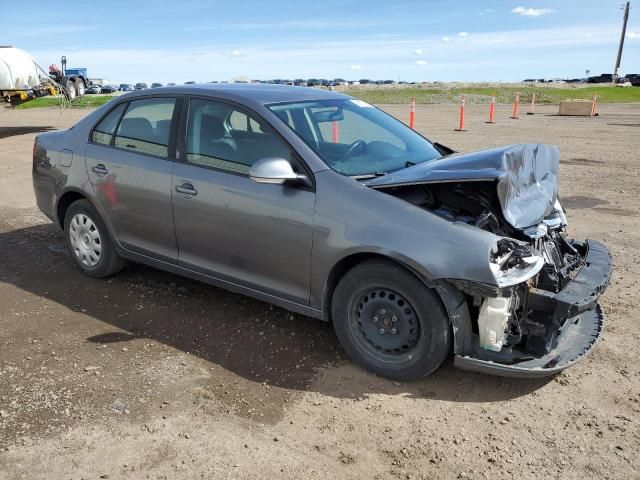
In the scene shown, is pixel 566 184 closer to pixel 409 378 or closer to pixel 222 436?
pixel 409 378

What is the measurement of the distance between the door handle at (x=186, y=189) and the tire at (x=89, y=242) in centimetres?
117

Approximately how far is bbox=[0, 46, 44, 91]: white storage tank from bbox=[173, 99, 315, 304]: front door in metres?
18.3

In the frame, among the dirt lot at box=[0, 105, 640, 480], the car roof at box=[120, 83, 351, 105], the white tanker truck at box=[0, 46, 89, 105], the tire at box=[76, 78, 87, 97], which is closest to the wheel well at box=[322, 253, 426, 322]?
the dirt lot at box=[0, 105, 640, 480]

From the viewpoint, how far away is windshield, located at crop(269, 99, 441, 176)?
161 inches

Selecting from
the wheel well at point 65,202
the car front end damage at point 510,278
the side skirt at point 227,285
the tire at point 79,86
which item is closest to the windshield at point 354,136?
the car front end damage at point 510,278

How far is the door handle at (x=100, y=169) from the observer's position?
5020mm

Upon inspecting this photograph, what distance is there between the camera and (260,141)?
4.15 metres

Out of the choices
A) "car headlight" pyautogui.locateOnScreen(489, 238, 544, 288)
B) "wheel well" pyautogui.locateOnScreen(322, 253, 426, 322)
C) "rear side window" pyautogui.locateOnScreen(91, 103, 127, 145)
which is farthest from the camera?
"rear side window" pyautogui.locateOnScreen(91, 103, 127, 145)

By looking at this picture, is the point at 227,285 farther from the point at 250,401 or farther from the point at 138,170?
the point at 138,170

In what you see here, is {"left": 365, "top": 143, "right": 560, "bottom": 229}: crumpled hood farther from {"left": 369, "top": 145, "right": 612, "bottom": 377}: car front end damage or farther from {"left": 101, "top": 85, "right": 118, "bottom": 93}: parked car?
{"left": 101, "top": 85, "right": 118, "bottom": 93}: parked car

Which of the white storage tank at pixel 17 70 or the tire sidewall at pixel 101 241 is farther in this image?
the white storage tank at pixel 17 70

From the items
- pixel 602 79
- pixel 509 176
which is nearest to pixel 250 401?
pixel 509 176

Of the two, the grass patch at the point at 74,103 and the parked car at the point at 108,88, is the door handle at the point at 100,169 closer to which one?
the grass patch at the point at 74,103

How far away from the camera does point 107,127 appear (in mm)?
5168
